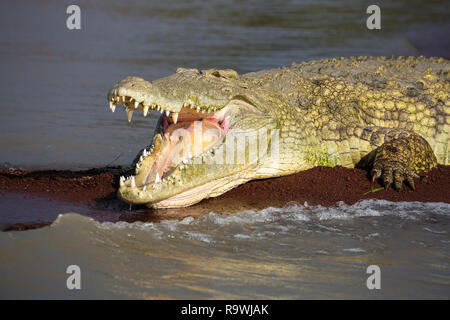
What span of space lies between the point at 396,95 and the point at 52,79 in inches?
272

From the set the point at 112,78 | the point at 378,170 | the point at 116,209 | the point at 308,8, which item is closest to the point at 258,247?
the point at 116,209

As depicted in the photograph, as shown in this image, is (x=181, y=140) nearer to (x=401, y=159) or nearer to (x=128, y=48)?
(x=401, y=159)

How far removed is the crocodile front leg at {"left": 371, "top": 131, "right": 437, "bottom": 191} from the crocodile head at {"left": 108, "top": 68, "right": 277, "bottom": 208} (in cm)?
108

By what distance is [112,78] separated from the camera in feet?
35.6

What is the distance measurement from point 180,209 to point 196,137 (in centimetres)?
65

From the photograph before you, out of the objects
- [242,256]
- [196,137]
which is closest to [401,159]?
[196,137]

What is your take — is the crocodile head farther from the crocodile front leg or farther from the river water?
the crocodile front leg

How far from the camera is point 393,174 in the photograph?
5.27 meters

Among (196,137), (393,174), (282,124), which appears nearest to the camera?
(196,137)

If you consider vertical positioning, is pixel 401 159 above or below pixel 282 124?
below

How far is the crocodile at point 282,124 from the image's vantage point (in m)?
4.62

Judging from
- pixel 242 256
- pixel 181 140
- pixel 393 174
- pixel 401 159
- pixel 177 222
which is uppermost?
pixel 181 140

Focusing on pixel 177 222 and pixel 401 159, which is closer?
pixel 177 222

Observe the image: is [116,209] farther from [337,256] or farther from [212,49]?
[212,49]
